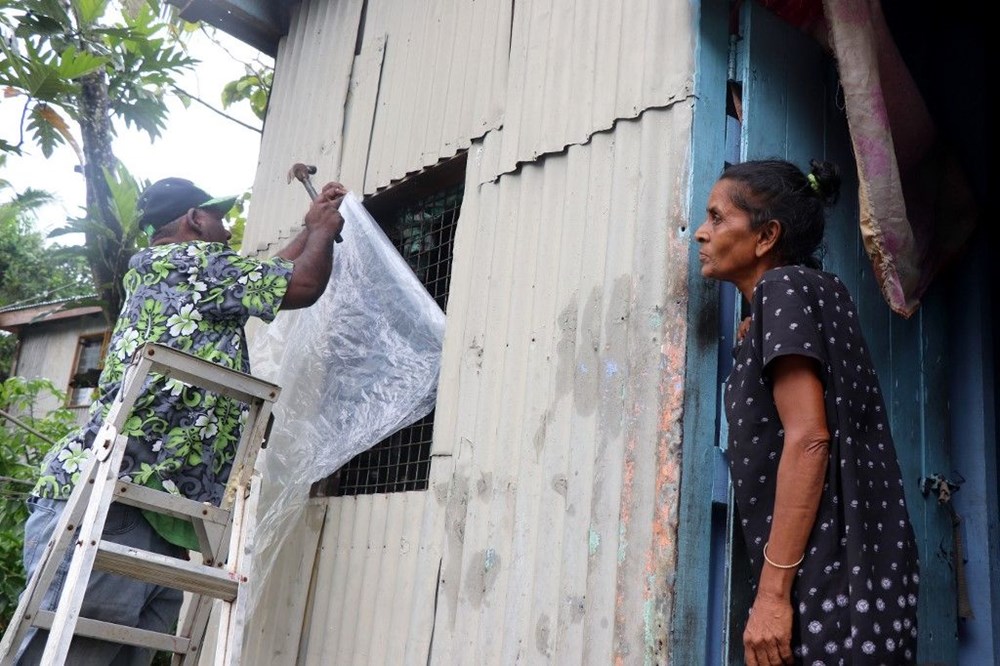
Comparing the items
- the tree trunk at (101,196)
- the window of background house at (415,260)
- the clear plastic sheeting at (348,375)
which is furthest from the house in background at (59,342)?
the clear plastic sheeting at (348,375)

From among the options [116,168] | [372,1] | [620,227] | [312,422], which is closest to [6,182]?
[116,168]

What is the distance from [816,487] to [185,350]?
1991 millimetres

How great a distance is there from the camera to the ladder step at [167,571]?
2570mm

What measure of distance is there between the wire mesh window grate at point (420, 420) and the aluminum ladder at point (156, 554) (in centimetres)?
81

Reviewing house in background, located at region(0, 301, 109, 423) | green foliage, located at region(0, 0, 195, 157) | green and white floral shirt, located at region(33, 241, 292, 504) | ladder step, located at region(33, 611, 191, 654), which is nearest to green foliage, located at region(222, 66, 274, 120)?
green foliage, located at region(0, 0, 195, 157)

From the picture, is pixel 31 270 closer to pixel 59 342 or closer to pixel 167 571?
pixel 59 342

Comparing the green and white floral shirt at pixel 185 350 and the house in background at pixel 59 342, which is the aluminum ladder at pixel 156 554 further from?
the house in background at pixel 59 342

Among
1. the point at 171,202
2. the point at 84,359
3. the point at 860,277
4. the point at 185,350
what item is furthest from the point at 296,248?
the point at 84,359

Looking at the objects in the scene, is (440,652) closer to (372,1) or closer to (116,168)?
(372,1)

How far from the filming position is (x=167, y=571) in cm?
264

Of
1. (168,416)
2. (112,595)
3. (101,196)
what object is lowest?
(112,595)

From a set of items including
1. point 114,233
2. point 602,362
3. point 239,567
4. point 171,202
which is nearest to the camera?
point 602,362

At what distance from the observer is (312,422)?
3.47 m

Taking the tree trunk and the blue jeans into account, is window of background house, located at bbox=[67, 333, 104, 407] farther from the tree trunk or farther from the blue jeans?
the blue jeans
